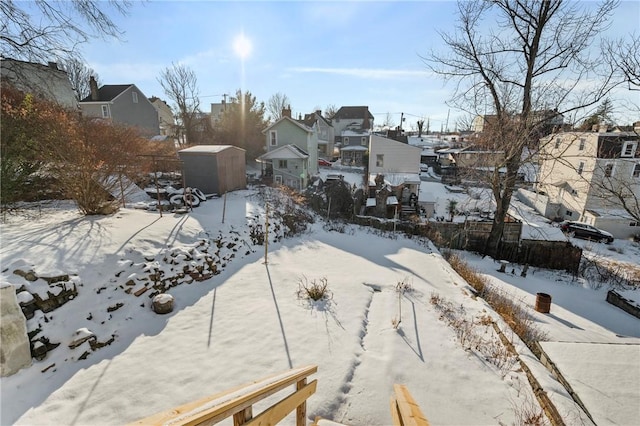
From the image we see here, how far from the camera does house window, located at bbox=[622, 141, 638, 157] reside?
20.0 m

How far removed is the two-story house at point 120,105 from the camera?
27.8 metres

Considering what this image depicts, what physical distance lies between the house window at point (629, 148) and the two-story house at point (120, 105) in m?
37.7

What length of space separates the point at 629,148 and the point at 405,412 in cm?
2938

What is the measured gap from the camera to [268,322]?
20.3ft

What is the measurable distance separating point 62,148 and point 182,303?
19.0ft

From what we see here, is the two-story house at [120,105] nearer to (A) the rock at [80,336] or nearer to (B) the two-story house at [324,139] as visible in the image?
(B) the two-story house at [324,139]

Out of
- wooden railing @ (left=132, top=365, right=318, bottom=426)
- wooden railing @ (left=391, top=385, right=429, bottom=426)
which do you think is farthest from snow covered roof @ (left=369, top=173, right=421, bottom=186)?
wooden railing @ (left=132, top=365, right=318, bottom=426)

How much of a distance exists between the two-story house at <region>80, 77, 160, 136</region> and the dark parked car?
1385 inches

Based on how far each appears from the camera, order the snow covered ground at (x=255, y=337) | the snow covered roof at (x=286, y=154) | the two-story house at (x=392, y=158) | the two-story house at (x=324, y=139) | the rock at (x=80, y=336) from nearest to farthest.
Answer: the snow covered ground at (x=255, y=337), the rock at (x=80, y=336), the snow covered roof at (x=286, y=154), the two-story house at (x=392, y=158), the two-story house at (x=324, y=139)

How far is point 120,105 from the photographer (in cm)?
2862

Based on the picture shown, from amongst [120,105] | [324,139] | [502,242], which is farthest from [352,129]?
[502,242]

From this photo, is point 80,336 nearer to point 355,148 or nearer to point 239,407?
point 239,407

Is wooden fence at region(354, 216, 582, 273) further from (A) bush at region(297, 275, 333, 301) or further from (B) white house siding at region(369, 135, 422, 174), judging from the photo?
(B) white house siding at region(369, 135, 422, 174)

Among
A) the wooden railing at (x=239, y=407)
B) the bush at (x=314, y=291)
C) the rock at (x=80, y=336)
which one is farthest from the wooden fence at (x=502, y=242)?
the wooden railing at (x=239, y=407)
